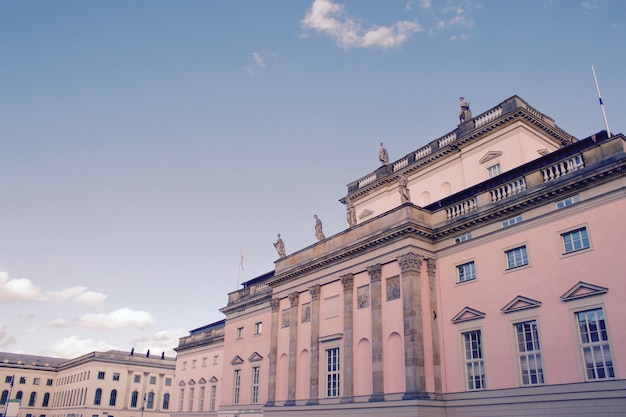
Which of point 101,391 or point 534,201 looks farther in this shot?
point 101,391

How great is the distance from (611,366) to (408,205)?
12.9 meters

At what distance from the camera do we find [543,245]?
24.4m

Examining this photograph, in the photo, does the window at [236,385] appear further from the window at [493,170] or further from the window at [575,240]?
the window at [575,240]

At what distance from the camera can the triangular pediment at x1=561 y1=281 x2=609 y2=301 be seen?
21656 millimetres

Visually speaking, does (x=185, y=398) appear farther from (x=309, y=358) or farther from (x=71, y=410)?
(x=71, y=410)

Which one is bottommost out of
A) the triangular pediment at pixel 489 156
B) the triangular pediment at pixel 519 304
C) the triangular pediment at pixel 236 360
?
the triangular pediment at pixel 236 360

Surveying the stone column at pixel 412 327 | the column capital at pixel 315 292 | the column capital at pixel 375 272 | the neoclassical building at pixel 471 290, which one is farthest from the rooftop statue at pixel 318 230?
the stone column at pixel 412 327

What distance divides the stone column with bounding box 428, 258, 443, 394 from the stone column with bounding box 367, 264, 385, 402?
2.98 m

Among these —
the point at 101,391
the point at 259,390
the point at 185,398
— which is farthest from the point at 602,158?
the point at 101,391

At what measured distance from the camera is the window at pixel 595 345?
21062mm

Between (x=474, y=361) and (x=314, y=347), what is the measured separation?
1129 cm

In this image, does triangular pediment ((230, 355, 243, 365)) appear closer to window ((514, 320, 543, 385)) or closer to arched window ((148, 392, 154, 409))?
window ((514, 320, 543, 385))

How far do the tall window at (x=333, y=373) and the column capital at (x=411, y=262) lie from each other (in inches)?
296

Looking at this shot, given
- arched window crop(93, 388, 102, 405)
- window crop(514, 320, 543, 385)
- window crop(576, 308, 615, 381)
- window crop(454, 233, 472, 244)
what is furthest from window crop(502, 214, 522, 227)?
arched window crop(93, 388, 102, 405)
